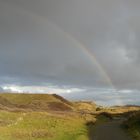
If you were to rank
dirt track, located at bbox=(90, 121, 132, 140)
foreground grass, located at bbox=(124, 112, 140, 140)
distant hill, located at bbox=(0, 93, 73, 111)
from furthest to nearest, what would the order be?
1. distant hill, located at bbox=(0, 93, 73, 111)
2. foreground grass, located at bbox=(124, 112, 140, 140)
3. dirt track, located at bbox=(90, 121, 132, 140)

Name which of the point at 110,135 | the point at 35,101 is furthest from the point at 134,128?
the point at 35,101

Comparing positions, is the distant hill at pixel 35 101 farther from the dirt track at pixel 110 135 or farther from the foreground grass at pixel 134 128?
the dirt track at pixel 110 135

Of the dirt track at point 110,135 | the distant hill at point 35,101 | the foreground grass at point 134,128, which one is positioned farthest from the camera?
the distant hill at point 35,101

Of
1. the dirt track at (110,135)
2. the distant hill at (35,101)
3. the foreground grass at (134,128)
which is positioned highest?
the distant hill at (35,101)

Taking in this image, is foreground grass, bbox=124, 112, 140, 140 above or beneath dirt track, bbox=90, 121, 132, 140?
above

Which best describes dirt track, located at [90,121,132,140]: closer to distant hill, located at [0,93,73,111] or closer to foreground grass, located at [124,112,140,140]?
foreground grass, located at [124,112,140,140]

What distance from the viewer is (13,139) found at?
2986 cm

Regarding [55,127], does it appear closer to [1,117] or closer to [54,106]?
[1,117]

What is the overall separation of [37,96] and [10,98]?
10994mm

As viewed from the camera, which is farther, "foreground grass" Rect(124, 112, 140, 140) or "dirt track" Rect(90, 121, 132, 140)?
"foreground grass" Rect(124, 112, 140, 140)

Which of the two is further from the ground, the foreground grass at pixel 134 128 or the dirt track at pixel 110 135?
the foreground grass at pixel 134 128

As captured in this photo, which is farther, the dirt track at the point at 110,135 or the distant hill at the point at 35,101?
the distant hill at the point at 35,101

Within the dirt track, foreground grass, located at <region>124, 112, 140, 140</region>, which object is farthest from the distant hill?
the dirt track

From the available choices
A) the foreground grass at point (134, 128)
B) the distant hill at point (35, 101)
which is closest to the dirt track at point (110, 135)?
the foreground grass at point (134, 128)
